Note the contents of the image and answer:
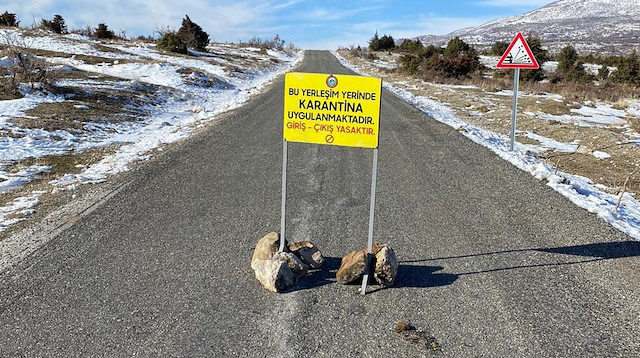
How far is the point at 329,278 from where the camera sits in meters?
4.08

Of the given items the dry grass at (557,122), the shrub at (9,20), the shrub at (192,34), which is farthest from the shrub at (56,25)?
the dry grass at (557,122)

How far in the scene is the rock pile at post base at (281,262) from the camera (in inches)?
150

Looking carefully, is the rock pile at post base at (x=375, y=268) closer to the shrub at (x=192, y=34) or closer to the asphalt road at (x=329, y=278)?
the asphalt road at (x=329, y=278)

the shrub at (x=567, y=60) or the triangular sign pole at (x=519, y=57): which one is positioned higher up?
the shrub at (x=567, y=60)

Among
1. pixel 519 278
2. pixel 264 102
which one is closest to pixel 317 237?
pixel 519 278

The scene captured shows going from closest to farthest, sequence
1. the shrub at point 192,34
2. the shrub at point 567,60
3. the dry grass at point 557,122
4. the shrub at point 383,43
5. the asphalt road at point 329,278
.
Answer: the asphalt road at point 329,278, the dry grass at point 557,122, the shrub at point 567,60, the shrub at point 192,34, the shrub at point 383,43

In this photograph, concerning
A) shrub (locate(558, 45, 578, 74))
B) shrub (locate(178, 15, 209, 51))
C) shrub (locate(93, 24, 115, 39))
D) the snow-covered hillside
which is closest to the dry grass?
shrub (locate(558, 45, 578, 74))

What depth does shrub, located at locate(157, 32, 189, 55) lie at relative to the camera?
33.8m

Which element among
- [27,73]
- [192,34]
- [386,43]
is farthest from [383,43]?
[27,73]

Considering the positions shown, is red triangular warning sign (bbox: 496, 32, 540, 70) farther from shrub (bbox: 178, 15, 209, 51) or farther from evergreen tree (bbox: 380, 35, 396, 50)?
evergreen tree (bbox: 380, 35, 396, 50)

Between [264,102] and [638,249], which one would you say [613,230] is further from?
[264,102]

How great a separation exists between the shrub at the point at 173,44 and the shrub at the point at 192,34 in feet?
11.8

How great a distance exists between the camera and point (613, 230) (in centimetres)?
509

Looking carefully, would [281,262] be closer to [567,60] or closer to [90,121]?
[90,121]
